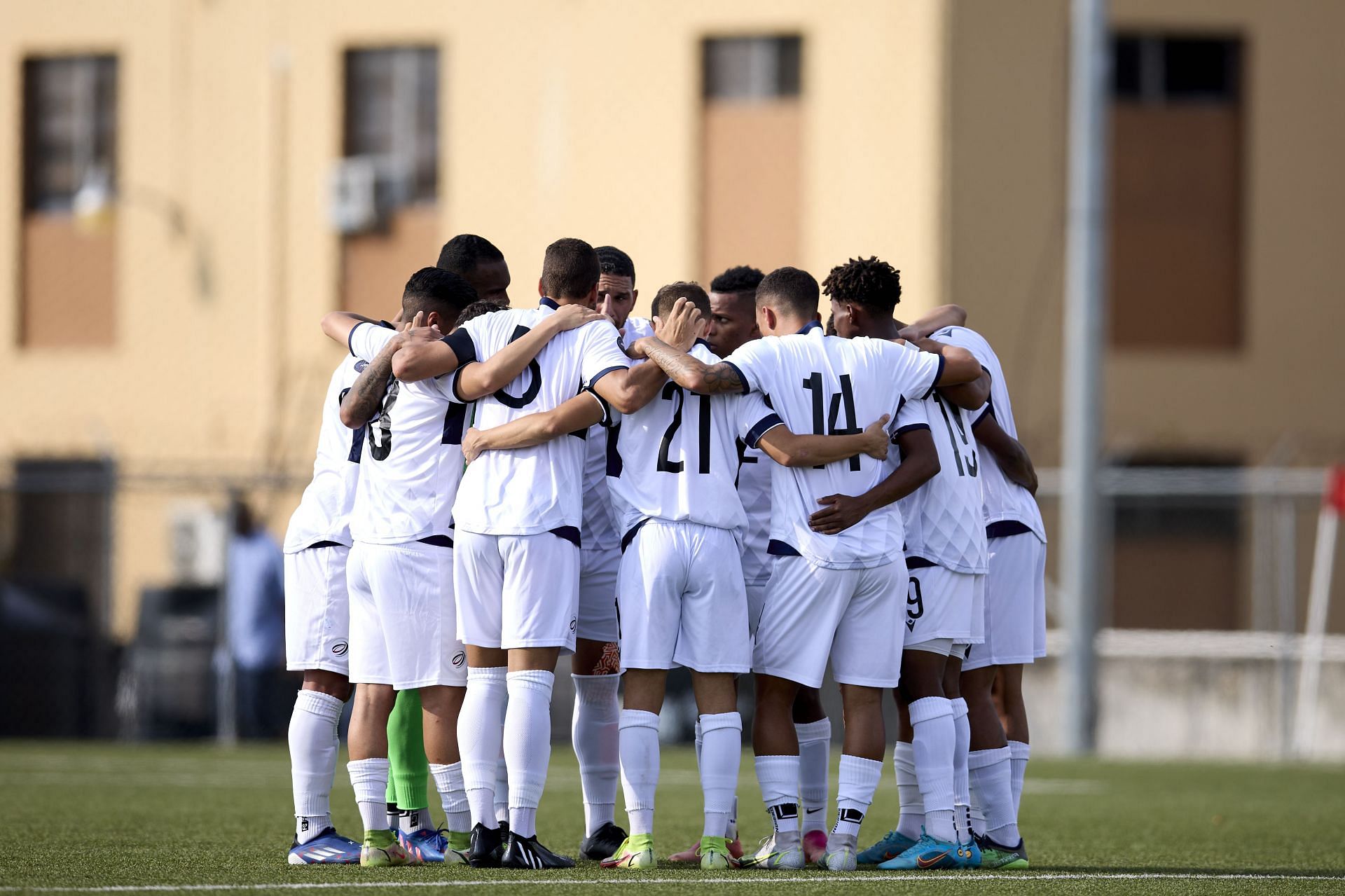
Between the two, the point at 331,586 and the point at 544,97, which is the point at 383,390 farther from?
the point at 544,97

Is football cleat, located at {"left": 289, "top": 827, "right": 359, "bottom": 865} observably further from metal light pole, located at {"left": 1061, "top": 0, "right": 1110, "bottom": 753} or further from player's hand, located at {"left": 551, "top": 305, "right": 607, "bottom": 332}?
metal light pole, located at {"left": 1061, "top": 0, "right": 1110, "bottom": 753}

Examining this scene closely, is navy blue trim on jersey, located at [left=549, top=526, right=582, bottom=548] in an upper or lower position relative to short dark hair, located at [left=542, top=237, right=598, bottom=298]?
lower

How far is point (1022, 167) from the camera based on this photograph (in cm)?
1984

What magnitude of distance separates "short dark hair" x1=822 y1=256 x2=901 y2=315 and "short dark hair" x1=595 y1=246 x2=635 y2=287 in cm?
78

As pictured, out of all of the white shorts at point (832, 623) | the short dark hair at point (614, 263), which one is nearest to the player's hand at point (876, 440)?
the white shorts at point (832, 623)

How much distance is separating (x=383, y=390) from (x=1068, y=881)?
3.00m

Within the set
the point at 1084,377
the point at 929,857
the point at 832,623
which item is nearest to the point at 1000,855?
the point at 929,857

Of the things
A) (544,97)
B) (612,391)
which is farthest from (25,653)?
(612,391)

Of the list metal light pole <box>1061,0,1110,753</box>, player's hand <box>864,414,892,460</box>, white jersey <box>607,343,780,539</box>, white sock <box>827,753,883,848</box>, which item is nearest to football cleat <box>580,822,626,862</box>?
white sock <box>827,753,883,848</box>

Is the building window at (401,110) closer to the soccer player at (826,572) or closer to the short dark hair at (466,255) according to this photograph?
the short dark hair at (466,255)

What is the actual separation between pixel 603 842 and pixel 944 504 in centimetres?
181

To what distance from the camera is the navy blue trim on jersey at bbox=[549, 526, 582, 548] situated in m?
6.94

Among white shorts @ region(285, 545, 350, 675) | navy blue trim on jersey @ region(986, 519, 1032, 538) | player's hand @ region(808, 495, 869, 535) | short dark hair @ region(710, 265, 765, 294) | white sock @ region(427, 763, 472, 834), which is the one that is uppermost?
short dark hair @ region(710, 265, 765, 294)

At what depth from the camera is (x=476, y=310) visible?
7.51m
